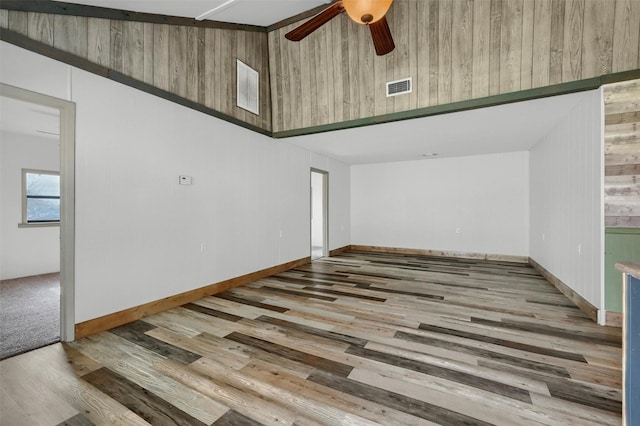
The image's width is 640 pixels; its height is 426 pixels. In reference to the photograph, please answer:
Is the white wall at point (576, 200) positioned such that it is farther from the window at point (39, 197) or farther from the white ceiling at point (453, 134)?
the window at point (39, 197)

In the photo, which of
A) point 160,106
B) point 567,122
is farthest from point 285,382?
point 567,122

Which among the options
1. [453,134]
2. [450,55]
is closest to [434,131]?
[453,134]

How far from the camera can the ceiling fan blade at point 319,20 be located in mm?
2561

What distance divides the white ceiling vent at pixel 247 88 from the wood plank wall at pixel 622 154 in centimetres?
425

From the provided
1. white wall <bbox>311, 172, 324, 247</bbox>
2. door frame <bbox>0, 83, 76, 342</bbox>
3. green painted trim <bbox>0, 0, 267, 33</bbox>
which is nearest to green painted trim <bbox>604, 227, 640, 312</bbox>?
door frame <bbox>0, 83, 76, 342</bbox>

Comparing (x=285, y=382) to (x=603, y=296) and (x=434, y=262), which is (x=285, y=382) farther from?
(x=434, y=262)

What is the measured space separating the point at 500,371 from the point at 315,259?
445cm

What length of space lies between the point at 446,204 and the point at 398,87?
3.78 metres

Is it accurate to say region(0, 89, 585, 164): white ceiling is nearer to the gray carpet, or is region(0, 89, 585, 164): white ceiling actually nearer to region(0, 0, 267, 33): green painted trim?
region(0, 0, 267, 33): green painted trim

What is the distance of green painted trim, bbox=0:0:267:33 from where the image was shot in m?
2.16

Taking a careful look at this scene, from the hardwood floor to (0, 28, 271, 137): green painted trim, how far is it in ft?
8.15

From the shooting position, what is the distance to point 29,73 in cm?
219

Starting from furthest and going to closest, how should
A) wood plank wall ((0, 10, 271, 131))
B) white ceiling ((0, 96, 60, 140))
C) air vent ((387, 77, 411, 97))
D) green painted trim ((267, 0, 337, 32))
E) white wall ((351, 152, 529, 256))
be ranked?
white wall ((351, 152, 529, 256))
green painted trim ((267, 0, 337, 32))
white ceiling ((0, 96, 60, 140))
air vent ((387, 77, 411, 97))
wood plank wall ((0, 10, 271, 131))

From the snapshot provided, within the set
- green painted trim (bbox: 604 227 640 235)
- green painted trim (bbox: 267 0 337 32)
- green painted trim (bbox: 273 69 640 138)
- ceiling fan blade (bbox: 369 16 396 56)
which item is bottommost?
green painted trim (bbox: 604 227 640 235)
